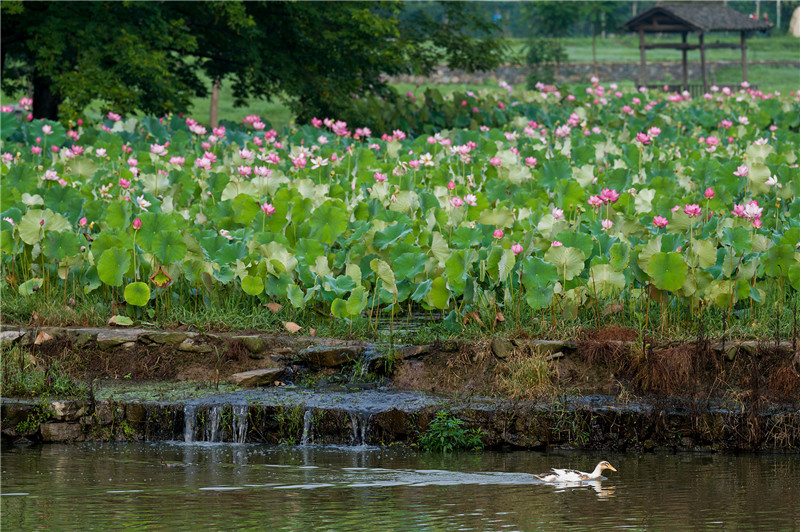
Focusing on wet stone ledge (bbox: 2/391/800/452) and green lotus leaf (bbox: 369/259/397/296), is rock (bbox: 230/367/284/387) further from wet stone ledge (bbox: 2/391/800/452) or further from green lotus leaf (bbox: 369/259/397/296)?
green lotus leaf (bbox: 369/259/397/296)

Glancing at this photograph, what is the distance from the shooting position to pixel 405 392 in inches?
324

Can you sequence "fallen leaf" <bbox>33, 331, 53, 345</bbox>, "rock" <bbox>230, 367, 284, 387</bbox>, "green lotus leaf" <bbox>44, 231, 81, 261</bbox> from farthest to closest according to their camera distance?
"green lotus leaf" <bbox>44, 231, 81, 261</bbox> < "fallen leaf" <bbox>33, 331, 53, 345</bbox> < "rock" <bbox>230, 367, 284, 387</bbox>

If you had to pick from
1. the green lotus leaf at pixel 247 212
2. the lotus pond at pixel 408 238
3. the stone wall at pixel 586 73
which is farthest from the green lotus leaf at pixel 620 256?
the stone wall at pixel 586 73

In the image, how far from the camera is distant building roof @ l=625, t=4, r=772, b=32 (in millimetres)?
40938

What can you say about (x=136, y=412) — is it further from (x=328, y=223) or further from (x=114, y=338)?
(x=328, y=223)

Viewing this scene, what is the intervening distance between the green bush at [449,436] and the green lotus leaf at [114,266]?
2823mm

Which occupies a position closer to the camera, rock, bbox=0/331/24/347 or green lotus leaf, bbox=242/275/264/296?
rock, bbox=0/331/24/347

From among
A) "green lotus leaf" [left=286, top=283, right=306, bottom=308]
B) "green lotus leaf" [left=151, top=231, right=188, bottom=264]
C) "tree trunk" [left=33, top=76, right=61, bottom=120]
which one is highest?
"tree trunk" [left=33, top=76, right=61, bottom=120]

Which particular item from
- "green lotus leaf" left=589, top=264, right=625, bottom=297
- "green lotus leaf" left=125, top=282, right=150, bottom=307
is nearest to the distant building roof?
"green lotus leaf" left=589, top=264, right=625, bottom=297

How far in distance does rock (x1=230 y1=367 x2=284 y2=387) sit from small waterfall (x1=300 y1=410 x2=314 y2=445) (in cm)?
64

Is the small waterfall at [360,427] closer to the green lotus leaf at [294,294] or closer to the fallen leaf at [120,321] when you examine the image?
the green lotus leaf at [294,294]

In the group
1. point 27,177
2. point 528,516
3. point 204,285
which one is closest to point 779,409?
point 528,516

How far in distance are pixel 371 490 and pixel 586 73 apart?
153ft

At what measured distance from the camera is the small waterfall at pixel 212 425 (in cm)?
794
